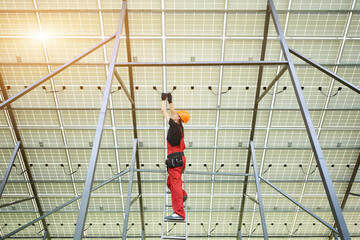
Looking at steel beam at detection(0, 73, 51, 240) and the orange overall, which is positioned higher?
steel beam at detection(0, 73, 51, 240)

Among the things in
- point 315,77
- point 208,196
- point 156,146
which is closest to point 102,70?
point 156,146

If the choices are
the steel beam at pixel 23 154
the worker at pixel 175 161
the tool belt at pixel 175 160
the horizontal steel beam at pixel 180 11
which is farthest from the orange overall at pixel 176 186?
the steel beam at pixel 23 154

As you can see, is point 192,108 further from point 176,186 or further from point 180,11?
point 176,186

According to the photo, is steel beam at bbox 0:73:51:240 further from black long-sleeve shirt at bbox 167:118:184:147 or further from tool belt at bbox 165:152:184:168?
tool belt at bbox 165:152:184:168

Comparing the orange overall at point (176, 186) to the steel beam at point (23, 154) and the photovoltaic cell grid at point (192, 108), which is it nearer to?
the photovoltaic cell grid at point (192, 108)

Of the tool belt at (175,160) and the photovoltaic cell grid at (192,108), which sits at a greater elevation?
the photovoltaic cell grid at (192,108)

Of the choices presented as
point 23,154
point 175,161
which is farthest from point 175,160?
point 23,154

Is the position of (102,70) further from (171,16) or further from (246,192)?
(246,192)

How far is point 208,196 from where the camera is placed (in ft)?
41.0

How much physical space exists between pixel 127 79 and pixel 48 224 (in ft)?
34.2

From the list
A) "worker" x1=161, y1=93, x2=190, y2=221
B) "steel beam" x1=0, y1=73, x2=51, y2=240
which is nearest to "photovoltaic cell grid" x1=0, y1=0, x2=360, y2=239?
"steel beam" x1=0, y1=73, x2=51, y2=240

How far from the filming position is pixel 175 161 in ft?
20.7

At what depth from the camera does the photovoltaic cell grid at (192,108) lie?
30.1ft

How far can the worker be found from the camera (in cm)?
608
